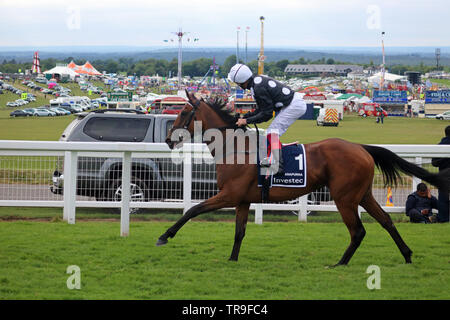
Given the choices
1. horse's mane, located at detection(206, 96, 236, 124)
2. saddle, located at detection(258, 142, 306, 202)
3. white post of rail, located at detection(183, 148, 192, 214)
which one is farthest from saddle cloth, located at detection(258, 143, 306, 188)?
white post of rail, located at detection(183, 148, 192, 214)

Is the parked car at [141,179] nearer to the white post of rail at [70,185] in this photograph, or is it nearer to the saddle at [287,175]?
the white post of rail at [70,185]

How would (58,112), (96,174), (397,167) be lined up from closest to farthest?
(397,167)
(96,174)
(58,112)

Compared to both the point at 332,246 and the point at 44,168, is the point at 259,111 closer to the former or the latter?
the point at 332,246

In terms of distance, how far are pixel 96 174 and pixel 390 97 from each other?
62.7m

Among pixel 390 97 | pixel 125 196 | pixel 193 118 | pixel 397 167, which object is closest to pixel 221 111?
pixel 193 118

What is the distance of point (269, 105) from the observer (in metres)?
6.14

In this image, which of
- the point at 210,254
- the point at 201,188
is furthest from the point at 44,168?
the point at 210,254

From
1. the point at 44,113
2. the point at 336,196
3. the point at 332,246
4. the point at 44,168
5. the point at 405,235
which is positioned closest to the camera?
the point at 336,196

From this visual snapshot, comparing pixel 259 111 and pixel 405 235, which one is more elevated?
pixel 259 111

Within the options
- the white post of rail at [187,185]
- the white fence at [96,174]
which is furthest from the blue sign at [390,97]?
the white post of rail at [187,185]

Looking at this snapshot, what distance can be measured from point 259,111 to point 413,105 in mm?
64257

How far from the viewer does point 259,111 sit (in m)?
6.20

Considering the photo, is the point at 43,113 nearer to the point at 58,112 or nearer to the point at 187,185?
the point at 58,112
